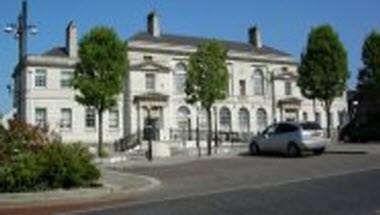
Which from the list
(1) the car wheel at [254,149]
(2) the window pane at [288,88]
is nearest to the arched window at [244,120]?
(2) the window pane at [288,88]

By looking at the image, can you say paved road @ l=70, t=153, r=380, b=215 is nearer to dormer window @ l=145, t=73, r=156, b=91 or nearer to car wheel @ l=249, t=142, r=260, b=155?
Answer: car wheel @ l=249, t=142, r=260, b=155

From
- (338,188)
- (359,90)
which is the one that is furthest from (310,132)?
(359,90)

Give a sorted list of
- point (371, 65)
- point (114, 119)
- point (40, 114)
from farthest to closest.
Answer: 1. point (114, 119)
2. point (40, 114)
3. point (371, 65)

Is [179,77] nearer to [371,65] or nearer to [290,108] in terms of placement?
[290,108]

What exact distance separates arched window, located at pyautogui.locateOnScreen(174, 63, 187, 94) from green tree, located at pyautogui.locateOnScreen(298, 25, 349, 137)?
1990cm

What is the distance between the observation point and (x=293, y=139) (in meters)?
31.4

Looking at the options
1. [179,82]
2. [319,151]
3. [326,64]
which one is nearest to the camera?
[319,151]

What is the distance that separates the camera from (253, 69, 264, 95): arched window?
78.9 meters

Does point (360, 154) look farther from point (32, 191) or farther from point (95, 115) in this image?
point (95, 115)

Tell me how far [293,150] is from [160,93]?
3840 cm

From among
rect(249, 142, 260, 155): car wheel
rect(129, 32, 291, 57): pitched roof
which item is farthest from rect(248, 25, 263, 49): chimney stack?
rect(249, 142, 260, 155): car wheel

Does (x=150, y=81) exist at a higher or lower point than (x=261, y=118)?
higher

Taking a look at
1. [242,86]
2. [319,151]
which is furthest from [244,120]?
[319,151]

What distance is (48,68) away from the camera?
217 feet
